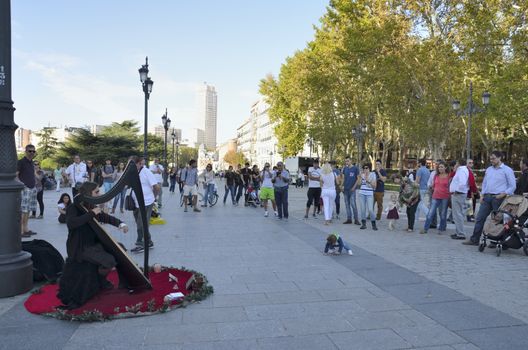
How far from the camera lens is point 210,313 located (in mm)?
4699

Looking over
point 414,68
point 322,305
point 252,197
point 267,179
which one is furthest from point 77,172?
point 414,68

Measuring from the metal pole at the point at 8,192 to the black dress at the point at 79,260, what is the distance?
81 centimetres

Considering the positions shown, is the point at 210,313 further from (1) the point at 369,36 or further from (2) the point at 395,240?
(1) the point at 369,36

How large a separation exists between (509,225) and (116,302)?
6759 millimetres

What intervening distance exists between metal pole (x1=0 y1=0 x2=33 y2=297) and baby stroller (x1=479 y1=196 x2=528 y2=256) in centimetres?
763

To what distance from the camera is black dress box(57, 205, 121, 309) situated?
15.7ft

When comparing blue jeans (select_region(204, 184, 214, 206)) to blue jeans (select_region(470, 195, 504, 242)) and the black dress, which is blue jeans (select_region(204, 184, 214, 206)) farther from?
the black dress

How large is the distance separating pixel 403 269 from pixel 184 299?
3.55 meters

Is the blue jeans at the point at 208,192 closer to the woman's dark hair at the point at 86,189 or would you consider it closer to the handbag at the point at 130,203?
the handbag at the point at 130,203

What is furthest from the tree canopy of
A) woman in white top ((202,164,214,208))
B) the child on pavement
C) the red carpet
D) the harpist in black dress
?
the harpist in black dress

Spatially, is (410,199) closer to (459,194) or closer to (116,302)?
(459,194)

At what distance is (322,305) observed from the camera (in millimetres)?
4977

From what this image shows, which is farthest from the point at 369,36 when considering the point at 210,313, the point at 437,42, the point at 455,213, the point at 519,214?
the point at 210,313

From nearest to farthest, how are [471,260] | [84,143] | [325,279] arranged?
[325,279]
[471,260]
[84,143]
